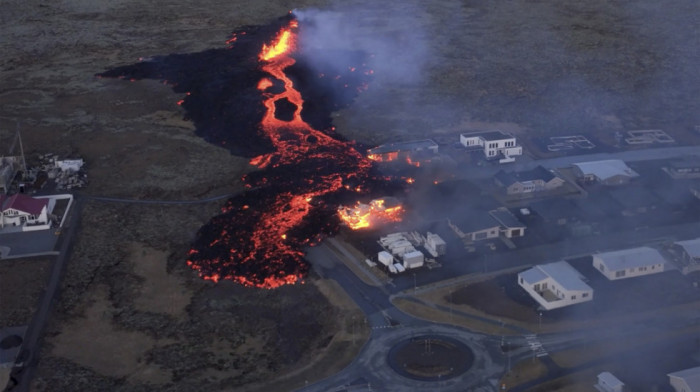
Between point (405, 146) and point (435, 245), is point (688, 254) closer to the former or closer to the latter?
point (435, 245)

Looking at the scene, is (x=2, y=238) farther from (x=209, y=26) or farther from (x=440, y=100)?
(x=209, y=26)

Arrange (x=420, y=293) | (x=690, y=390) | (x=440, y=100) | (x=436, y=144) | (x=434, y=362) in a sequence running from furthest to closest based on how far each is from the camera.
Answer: (x=440, y=100) < (x=436, y=144) < (x=420, y=293) < (x=434, y=362) < (x=690, y=390)

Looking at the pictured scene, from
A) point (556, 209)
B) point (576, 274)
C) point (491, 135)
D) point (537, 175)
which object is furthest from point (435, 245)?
point (491, 135)

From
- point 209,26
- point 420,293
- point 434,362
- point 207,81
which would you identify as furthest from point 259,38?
point 434,362

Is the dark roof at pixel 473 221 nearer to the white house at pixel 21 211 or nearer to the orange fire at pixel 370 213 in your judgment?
the orange fire at pixel 370 213

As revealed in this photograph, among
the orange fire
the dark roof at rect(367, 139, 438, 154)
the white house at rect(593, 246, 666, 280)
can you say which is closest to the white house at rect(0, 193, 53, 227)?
the orange fire

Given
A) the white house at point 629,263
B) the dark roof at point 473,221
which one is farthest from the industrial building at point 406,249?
the white house at point 629,263
